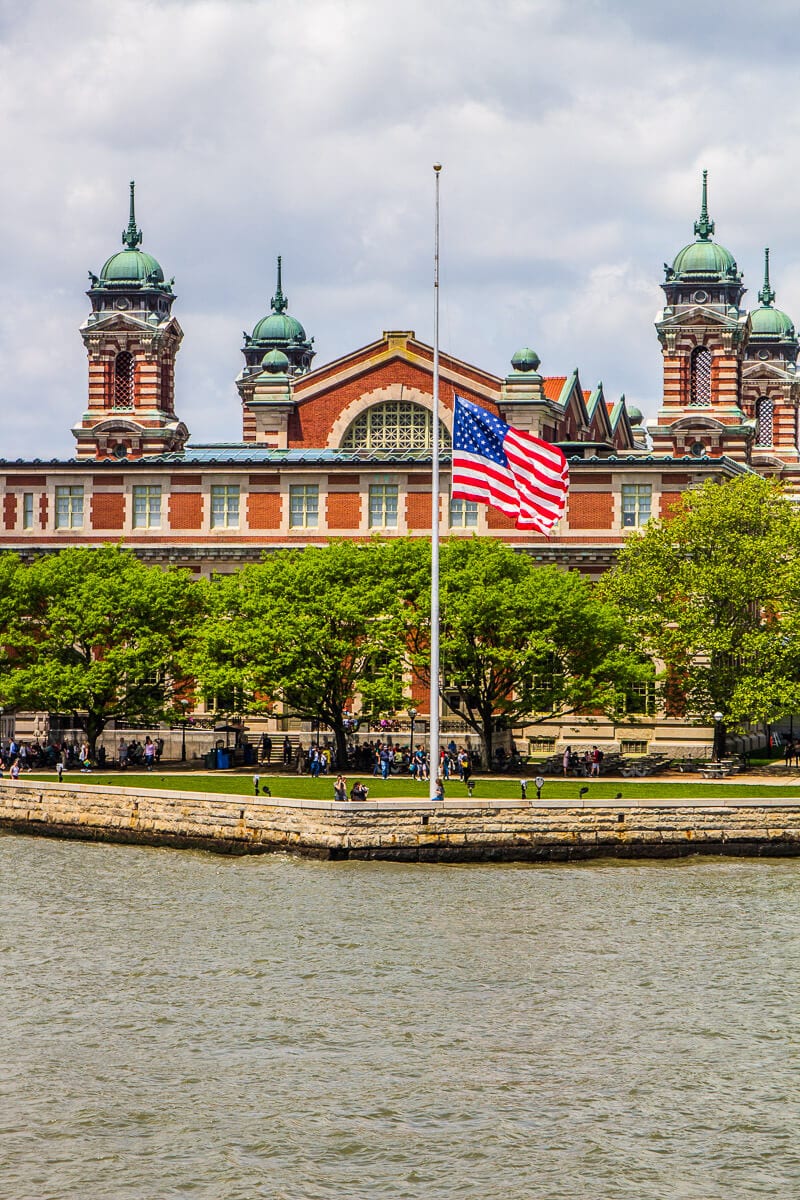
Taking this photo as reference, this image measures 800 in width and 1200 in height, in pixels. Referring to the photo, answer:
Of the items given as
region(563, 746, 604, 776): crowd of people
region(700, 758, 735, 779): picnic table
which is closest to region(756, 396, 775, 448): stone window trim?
region(700, 758, 735, 779): picnic table

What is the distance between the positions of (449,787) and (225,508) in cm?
3368

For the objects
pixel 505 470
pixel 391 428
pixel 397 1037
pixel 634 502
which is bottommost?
pixel 397 1037

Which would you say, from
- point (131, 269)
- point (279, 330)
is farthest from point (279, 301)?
point (131, 269)

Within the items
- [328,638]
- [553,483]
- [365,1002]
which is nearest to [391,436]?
[328,638]

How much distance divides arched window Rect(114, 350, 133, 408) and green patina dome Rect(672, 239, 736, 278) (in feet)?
107

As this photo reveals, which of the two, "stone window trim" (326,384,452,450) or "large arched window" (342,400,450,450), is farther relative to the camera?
"large arched window" (342,400,450,450)

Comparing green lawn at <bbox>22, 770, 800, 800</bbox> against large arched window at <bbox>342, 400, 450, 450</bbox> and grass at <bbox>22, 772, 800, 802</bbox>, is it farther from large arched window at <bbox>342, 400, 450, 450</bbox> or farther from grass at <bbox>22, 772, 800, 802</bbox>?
large arched window at <bbox>342, 400, 450, 450</bbox>

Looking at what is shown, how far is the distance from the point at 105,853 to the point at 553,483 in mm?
18098

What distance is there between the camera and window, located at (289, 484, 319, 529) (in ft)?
302

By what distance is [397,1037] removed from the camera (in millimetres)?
34719

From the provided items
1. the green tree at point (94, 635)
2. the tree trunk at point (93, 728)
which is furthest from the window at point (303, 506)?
the tree trunk at point (93, 728)

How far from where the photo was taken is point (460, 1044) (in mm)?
34188

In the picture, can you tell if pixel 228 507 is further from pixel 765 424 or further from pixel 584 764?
pixel 765 424

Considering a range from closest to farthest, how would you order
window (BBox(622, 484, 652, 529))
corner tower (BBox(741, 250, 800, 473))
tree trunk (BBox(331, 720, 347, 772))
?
tree trunk (BBox(331, 720, 347, 772)) → window (BBox(622, 484, 652, 529)) → corner tower (BBox(741, 250, 800, 473))
